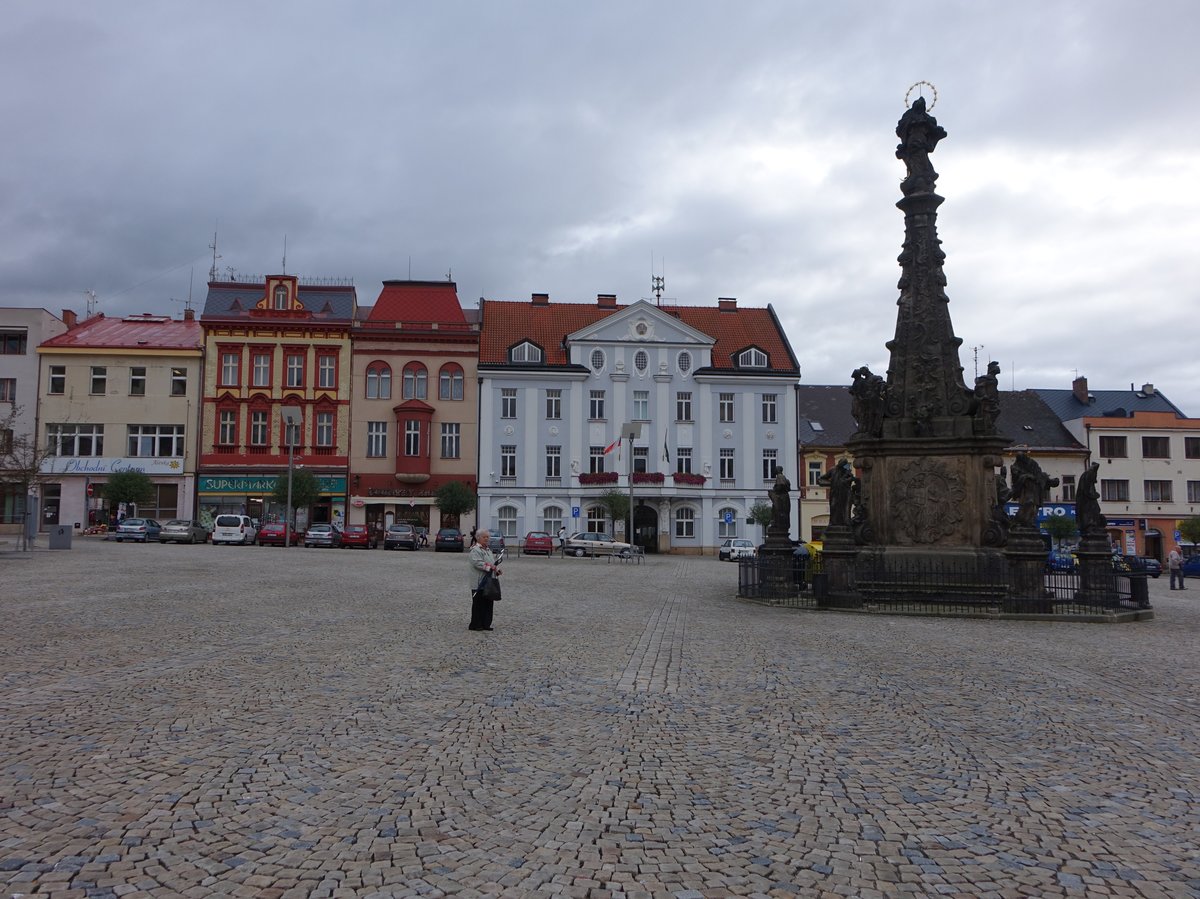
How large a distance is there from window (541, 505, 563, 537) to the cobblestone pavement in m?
40.8

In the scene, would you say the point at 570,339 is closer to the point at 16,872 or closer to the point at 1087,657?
the point at 1087,657

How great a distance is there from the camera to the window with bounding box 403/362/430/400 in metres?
55.0

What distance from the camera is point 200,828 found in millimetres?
4699

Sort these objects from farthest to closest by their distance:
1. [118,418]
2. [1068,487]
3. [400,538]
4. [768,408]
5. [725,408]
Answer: [1068,487] → [768,408] → [725,408] → [118,418] → [400,538]

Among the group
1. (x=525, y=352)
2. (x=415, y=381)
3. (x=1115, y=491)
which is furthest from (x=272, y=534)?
(x=1115, y=491)

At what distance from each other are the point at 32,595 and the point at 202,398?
133 feet

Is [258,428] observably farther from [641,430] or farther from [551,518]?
[641,430]

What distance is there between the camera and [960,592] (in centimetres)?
1716

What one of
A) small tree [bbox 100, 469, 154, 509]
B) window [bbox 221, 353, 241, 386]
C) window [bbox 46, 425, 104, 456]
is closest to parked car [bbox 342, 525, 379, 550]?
small tree [bbox 100, 469, 154, 509]

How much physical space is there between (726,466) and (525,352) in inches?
541

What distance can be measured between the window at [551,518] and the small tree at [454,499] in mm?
4660

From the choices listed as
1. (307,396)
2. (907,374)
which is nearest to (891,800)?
(907,374)

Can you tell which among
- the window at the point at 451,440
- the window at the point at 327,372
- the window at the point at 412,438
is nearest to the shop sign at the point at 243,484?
the window at the point at 412,438

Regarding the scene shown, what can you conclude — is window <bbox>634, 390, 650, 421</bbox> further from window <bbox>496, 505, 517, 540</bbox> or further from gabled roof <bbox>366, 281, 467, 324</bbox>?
gabled roof <bbox>366, 281, 467, 324</bbox>
